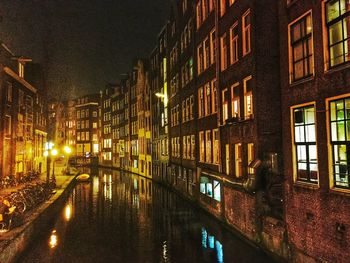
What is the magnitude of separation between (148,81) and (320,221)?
4566cm

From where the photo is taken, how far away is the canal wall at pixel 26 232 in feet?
42.1

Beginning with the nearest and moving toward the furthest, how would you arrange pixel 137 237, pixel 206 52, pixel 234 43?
1. pixel 137 237
2. pixel 234 43
3. pixel 206 52

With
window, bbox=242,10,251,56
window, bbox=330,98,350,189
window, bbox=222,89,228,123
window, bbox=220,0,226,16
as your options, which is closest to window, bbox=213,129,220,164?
window, bbox=222,89,228,123

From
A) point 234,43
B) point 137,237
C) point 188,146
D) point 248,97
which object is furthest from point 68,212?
point 234,43

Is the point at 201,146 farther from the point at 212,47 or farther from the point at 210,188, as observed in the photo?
the point at 212,47

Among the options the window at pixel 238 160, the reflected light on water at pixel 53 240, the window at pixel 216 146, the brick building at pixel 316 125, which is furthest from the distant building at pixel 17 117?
the brick building at pixel 316 125

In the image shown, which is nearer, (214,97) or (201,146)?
(214,97)

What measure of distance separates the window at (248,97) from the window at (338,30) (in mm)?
6466

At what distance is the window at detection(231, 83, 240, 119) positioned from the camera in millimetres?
19133

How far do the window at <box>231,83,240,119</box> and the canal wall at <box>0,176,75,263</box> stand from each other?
39.8 ft

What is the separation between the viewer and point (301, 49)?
12672 mm

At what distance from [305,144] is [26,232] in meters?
12.8

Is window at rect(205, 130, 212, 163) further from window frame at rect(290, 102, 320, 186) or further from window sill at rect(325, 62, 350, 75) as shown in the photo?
window sill at rect(325, 62, 350, 75)

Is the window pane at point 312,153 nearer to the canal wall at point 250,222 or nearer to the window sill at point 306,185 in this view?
the window sill at point 306,185
